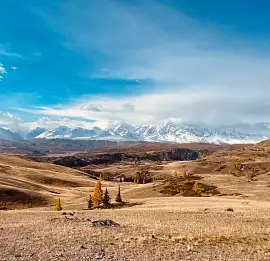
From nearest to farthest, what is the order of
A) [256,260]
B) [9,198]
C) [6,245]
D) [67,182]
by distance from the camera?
[256,260] → [6,245] → [9,198] → [67,182]

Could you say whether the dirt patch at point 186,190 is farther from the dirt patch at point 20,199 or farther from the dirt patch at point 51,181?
the dirt patch at point 51,181

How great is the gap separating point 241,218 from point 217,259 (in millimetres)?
22890

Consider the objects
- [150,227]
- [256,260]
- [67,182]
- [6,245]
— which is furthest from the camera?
[67,182]

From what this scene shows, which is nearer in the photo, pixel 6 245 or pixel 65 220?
pixel 6 245

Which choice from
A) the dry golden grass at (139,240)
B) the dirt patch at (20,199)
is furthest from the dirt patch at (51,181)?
the dry golden grass at (139,240)

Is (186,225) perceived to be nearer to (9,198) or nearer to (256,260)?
(256,260)

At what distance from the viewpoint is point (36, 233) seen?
32812 millimetres

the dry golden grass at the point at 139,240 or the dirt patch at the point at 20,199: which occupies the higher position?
the dry golden grass at the point at 139,240

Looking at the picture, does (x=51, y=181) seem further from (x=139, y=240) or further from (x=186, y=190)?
(x=139, y=240)

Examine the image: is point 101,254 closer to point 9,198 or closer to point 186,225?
point 186,225

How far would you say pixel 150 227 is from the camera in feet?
125

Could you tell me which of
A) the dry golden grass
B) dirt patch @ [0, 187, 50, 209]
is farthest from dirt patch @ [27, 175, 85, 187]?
the dry golden grass

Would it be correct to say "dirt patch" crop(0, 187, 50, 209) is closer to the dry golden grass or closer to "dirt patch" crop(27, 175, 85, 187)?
"dirt patch" crop(27, 175, 85, 187)

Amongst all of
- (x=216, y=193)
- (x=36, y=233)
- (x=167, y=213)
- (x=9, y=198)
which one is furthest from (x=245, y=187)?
(x=36, y=233)
